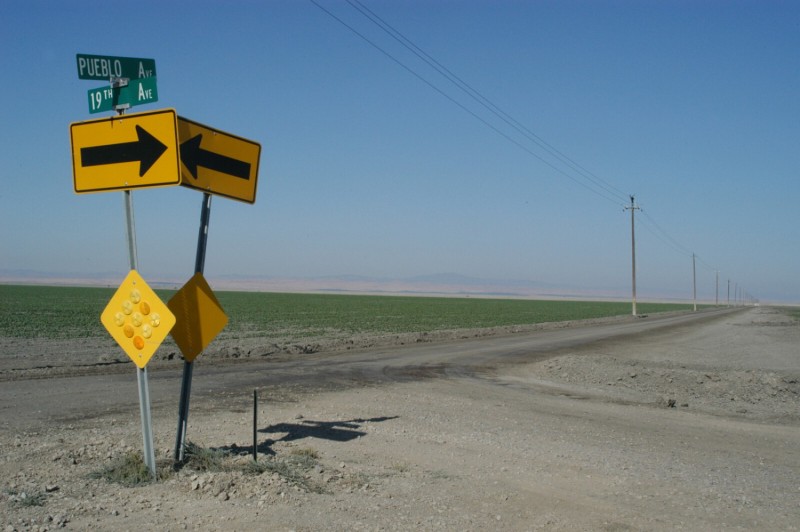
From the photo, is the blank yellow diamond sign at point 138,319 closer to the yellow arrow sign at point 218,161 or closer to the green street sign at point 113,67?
the yellow arrow sign at point 218,161

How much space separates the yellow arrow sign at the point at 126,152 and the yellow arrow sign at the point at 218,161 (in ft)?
0.51

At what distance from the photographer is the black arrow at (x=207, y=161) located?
20.7 ft

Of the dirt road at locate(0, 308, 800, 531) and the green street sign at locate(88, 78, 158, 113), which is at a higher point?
the green street sign at locate(88, 78, 158, 113)

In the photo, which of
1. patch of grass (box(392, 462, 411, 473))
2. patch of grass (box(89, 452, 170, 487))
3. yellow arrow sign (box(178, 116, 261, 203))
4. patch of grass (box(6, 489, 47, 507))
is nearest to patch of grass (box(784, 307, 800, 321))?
patch of grass (box(392, 462, 411, 473))

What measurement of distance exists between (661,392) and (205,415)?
31.5 feet

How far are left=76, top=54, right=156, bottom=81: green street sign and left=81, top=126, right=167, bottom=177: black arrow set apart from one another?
65 cm

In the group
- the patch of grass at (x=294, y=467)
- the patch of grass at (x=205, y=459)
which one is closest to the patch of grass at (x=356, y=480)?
the patch of grass at (x=294, y=467)

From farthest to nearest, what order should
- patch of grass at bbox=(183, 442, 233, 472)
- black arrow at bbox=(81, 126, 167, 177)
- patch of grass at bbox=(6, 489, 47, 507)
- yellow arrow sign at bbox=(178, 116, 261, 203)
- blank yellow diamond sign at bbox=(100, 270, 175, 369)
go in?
patch of grass at bbox=(183, 442, 233, 472) → yellow arrow sign at bbox=(178, 116, 261, 203) → black arrow at bbox=(81, 126, 167, 177) → blank yellow diamond sign at bbox=(100, 270, 175, 369) → patch of grass at bbox=(6, 489, 47, 507)

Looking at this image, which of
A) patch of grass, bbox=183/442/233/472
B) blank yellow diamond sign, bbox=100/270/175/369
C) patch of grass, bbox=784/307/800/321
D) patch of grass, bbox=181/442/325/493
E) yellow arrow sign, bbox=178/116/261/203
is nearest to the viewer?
blank yellow diamond sign, bbox=100/270/175/369

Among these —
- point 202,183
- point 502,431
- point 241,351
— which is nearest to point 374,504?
point 202,183

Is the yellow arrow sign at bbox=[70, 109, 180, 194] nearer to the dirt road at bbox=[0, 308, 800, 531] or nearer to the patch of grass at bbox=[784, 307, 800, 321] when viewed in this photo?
the dirt road at bbox=[0, 308, 800, 531]

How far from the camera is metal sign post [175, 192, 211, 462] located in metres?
6.53

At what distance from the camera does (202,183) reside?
644 cm

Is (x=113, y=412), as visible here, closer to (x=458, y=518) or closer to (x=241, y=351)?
(x=458, y=518)
